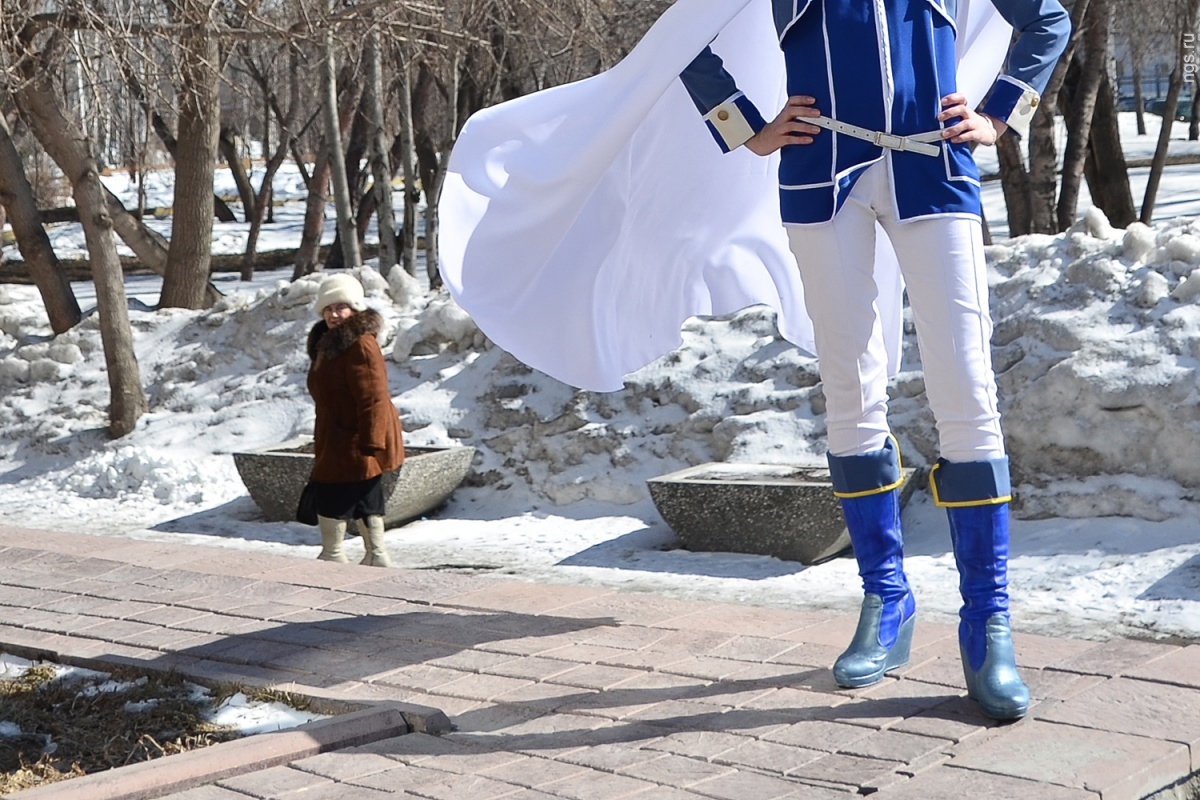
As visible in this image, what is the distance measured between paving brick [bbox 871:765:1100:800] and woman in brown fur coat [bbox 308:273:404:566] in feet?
13.2

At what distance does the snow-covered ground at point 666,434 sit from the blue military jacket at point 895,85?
89.1 inches

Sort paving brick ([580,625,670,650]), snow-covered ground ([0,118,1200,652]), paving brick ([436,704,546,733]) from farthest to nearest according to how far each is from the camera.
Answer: snow-covered ground ([0,118,1200,652]) < paving brick ([580,625,670,650]) < paving brick ([436,704,546,733])

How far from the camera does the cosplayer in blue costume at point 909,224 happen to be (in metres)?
3.23

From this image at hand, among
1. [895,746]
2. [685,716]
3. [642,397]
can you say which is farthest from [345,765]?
[642,397]

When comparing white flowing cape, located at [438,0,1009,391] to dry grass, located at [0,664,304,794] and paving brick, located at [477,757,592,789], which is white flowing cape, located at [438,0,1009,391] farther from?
paving brick, located at [477,757,592,789]

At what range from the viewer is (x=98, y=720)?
3.67m

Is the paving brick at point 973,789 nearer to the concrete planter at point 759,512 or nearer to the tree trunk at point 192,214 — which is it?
the concrete planter at point 759,512

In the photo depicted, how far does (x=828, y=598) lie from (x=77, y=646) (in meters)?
2.73

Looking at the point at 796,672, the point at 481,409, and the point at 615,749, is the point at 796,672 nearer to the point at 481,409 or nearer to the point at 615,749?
the point at 615,749

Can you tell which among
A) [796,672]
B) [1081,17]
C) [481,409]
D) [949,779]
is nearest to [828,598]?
[796,672]

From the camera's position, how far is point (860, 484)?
3492 mm

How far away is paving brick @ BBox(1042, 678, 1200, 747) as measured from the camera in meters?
3.04
